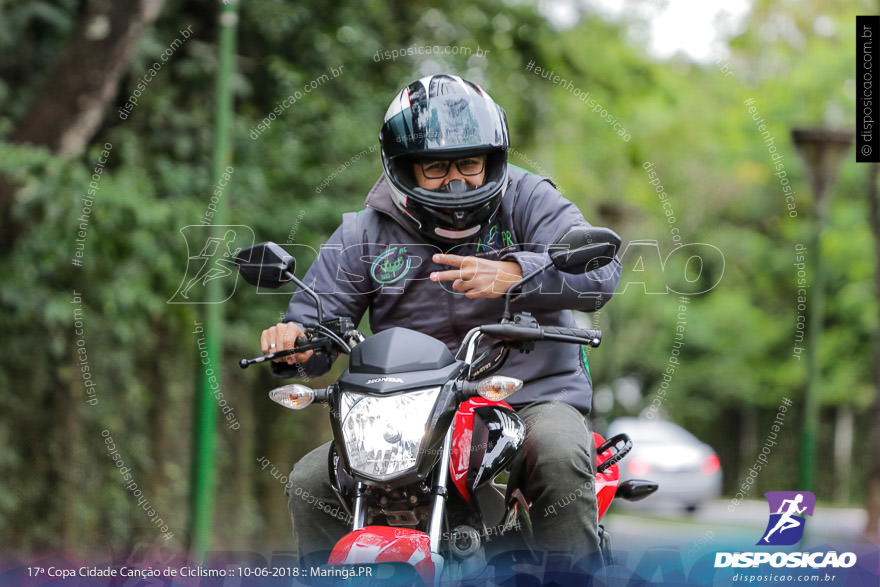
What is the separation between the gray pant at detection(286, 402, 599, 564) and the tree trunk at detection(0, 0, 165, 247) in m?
6.10

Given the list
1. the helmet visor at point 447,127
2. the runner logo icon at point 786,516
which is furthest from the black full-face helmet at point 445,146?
the runner logo icon at point 786,516

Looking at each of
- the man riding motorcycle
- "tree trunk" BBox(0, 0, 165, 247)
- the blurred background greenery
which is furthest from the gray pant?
"tree trunk" BBox(0, 0, 165, 247)

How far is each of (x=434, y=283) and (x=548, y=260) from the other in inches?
20.9

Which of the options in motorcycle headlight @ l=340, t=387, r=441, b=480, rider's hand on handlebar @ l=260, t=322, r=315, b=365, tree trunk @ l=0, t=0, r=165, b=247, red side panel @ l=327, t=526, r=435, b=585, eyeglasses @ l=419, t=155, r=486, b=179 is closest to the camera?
red side panel @ l=327, t=526, r=435, b=585

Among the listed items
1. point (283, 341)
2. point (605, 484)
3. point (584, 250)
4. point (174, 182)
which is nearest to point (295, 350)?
point (283, 341)

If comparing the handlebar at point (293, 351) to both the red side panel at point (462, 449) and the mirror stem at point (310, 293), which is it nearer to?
the mirror stem at point (310, 293)

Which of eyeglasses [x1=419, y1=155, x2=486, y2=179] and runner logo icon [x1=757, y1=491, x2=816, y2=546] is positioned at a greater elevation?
eyeglasses [x1=419, y1=155, x2=486, y2=179]

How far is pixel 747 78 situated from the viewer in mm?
28031

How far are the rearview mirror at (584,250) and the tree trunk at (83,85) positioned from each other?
262 inches

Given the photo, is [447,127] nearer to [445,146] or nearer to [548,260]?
[445,146]

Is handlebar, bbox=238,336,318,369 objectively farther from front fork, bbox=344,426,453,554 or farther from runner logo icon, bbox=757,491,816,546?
runner logo icon, bbox=757,491,816,546

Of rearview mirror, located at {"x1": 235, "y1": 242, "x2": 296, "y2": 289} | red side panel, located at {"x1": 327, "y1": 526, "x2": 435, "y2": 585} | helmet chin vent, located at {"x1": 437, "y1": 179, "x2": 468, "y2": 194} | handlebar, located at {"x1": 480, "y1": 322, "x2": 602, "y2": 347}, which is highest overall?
helmet chin vent, located at {"x1": 437, "y1": 179, "x2": 468, "y2": 194}

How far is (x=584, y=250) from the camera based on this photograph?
9.40 ft

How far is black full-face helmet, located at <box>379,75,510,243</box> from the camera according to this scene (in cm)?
331
